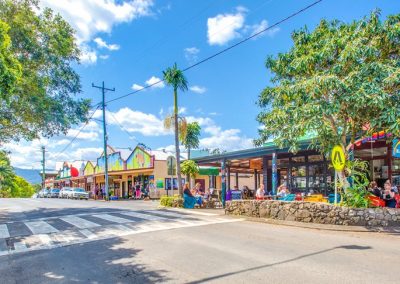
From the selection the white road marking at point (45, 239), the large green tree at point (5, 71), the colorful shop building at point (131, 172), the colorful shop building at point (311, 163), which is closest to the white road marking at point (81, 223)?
the white road marking at point (45, 239)

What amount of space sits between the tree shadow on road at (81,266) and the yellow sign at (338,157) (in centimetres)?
697

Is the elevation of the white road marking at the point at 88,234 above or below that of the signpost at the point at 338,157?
below

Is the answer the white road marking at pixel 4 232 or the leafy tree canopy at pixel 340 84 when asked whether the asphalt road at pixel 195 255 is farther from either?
the leafy tree canopy at pixel 340 84

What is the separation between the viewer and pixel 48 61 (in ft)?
51.6

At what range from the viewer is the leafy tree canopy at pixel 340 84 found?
31.7ft

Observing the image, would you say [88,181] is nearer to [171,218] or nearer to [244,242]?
[171,218]

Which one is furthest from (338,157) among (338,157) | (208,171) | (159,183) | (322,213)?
(159,183)

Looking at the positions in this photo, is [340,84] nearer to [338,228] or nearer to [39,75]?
[338,228]

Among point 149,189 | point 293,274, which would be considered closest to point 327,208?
point 293,274

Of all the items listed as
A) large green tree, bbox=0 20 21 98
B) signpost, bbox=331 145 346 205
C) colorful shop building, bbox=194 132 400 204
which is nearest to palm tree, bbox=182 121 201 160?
colorful shop building, bbox=194 132 400 204

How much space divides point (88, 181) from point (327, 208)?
4656cm

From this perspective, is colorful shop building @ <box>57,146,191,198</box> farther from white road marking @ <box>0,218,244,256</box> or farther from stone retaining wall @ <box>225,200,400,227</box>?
white road marking @ <box>0,218,244,256</box>

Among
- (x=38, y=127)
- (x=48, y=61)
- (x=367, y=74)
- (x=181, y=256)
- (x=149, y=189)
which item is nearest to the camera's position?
(x=181, y=256)

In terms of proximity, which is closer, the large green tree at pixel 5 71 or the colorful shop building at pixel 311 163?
the large green tree at pixel 5 71
